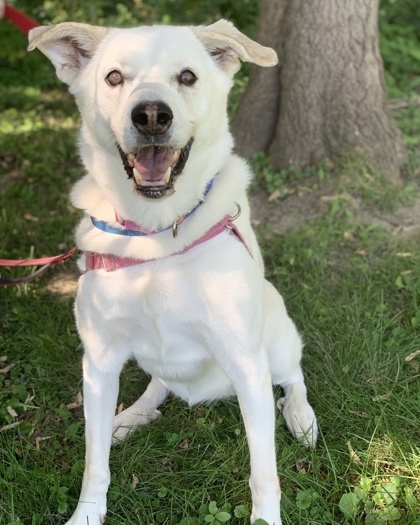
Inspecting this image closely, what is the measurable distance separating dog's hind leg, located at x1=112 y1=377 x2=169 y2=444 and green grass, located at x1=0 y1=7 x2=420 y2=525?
0.20 feet

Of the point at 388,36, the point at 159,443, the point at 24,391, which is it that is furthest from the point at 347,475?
the point at 388,36

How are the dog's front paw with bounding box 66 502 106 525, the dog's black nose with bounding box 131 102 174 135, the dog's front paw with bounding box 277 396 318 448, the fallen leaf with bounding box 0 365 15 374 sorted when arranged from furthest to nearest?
the fallen leaf with bounding box 0 365 15 374
the dog's front paw with bounding box 277 396 318 448
the dog's front paw with bounding box 66 502 106 525
the dog's black nose with bounding box 131 102 174 135

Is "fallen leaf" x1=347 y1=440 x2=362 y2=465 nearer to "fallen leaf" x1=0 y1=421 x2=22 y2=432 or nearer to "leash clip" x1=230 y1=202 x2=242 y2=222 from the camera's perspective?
"leash clip" x1=230 y1=202 x2=242 y2=222

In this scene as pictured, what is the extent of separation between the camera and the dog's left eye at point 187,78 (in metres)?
2.30

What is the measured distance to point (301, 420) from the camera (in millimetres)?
2920

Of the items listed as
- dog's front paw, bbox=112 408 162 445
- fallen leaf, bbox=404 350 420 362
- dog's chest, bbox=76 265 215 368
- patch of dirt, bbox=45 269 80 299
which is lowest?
patch of dirt, bbox=45 269 80 299

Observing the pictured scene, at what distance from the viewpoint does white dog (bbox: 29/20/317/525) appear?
2.27 metres

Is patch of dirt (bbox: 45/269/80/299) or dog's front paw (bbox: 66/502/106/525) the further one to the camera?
patch of dirt (bbox: 45/269/80/299)

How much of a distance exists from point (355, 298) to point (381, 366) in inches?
23.3

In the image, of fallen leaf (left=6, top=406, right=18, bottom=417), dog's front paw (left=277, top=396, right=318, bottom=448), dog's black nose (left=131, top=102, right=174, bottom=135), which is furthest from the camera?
fallen leaf (left=6, top=406, right=18, bottom=417)

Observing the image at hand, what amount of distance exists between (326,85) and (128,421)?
2833 millimetres

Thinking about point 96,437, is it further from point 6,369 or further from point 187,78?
point 187,78

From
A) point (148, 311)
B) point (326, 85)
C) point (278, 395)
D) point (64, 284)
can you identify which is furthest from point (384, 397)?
point (326, 85)

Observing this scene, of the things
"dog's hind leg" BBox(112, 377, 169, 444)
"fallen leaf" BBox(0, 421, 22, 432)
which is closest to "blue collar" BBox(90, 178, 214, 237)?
"dog's hind leg" BBox(112, 377, 169, 444)
